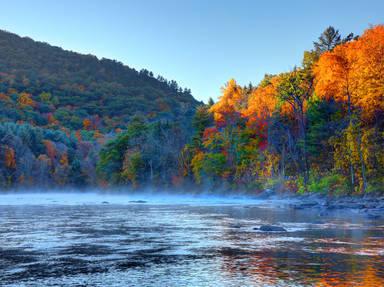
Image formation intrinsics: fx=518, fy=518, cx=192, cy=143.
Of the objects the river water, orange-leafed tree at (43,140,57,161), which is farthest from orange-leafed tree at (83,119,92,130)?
the river water

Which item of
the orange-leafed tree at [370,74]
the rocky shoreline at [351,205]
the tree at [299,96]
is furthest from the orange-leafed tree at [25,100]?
the orange-leafed tree at [370,74]

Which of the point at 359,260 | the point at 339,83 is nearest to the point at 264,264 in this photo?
the point at 359,260

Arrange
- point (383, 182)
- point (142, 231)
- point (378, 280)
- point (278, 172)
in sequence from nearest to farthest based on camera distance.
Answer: point (378, 280) → point (142, 231) → point (383, 182) → point (278, 172)

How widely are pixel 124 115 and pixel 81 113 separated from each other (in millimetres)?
14625

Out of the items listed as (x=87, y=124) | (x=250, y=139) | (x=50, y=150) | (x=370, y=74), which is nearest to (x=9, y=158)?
(x=50, y=150)

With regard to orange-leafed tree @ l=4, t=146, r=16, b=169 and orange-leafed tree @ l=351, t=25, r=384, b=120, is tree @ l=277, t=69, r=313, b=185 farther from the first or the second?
orange-leafed tree @ l=4, t=146, r=16, b=169

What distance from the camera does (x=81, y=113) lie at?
174000 millimetres

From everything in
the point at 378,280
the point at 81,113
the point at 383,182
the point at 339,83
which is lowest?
the point at 378,280

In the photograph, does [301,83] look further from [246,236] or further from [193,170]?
[246,236]

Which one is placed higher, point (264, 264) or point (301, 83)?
point (301, 83)

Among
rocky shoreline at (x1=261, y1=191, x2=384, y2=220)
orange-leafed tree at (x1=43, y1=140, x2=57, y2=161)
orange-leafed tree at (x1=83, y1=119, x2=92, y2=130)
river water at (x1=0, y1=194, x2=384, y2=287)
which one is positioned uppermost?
orange-leafed tree at (x1=83, y1=119, x2=92, y2=130)

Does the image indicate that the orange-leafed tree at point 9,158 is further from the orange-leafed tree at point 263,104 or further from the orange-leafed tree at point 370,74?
the orange-leafed tree at point 370,74

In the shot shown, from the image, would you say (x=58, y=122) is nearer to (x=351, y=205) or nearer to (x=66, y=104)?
(x=66, y=104)

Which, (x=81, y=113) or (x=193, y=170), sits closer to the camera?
(x=193, y=170)
